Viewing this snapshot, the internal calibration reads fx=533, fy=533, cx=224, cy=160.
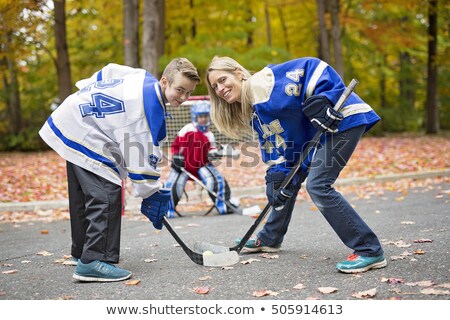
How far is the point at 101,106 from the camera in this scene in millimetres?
3895

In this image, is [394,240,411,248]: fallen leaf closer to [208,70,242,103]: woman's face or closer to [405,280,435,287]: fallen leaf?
[405,280,435,287]: fallen leaf

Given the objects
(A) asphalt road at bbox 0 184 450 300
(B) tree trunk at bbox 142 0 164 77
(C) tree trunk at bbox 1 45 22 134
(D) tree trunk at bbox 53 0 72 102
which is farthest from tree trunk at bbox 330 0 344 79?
(C) tree trunk at bbox 1 45 22 134

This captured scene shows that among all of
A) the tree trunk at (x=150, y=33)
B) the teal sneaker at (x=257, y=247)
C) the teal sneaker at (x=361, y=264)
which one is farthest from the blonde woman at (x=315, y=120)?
the tree trunk at (x=150, y=33)

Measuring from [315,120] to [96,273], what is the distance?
74.2 inches

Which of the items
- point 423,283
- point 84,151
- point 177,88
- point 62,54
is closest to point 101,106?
point 84,151

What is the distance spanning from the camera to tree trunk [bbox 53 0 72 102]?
14906 millimetres

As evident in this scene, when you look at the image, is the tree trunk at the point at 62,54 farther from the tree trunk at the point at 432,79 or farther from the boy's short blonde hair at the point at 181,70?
the boy's short blonde hair at the point at 181,70

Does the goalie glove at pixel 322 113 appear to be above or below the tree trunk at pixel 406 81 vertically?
below

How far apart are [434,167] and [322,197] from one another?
24.0ft

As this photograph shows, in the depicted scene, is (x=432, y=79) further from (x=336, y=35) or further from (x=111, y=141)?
(x=111, y=141)

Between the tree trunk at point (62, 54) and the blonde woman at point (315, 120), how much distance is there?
11.9m

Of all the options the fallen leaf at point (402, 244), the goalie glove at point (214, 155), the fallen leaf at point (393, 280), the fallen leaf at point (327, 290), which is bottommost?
the fallen leaf at point (327, 290)

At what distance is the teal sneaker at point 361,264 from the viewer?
12.1ft
